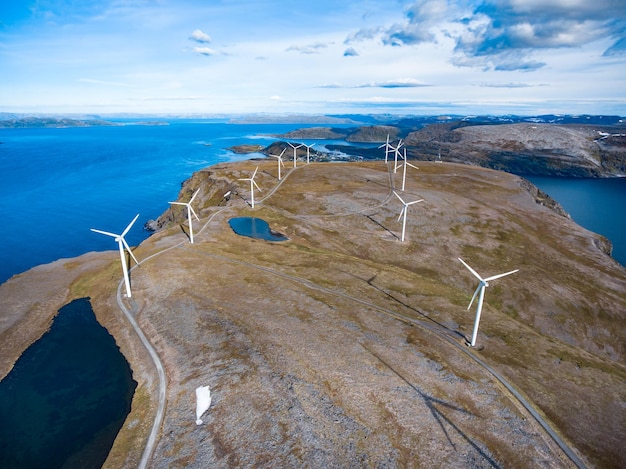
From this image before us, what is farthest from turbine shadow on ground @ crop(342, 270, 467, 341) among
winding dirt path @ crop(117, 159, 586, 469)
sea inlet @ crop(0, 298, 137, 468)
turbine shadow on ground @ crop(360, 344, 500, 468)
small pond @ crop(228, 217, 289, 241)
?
sea inlet @ crop(0, 298, 137, 468)

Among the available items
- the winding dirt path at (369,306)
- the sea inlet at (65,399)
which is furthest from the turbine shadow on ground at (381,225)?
the sea inlet at (65,399)

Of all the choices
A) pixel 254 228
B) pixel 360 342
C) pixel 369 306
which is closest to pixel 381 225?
pixel 254 228

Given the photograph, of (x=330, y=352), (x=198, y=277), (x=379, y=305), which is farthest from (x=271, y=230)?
(x=330, y=352)

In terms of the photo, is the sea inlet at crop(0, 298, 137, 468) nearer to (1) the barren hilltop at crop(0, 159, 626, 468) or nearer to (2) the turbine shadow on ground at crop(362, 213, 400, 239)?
(1) the barren hilltop at crop(0, 159, 626, 468)

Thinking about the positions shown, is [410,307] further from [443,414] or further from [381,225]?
[381,225]

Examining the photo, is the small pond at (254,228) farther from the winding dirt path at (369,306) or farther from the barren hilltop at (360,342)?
the winding dirt path at (369,306)

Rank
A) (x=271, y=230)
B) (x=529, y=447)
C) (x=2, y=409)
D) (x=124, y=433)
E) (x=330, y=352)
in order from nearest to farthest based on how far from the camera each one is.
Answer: (x=529, y=447)
(x=124, y=433)
(x=2, y=409)
(x=330, y=352)
(x=271, y=230)

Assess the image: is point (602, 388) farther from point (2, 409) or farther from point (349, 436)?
point (2, 409)
